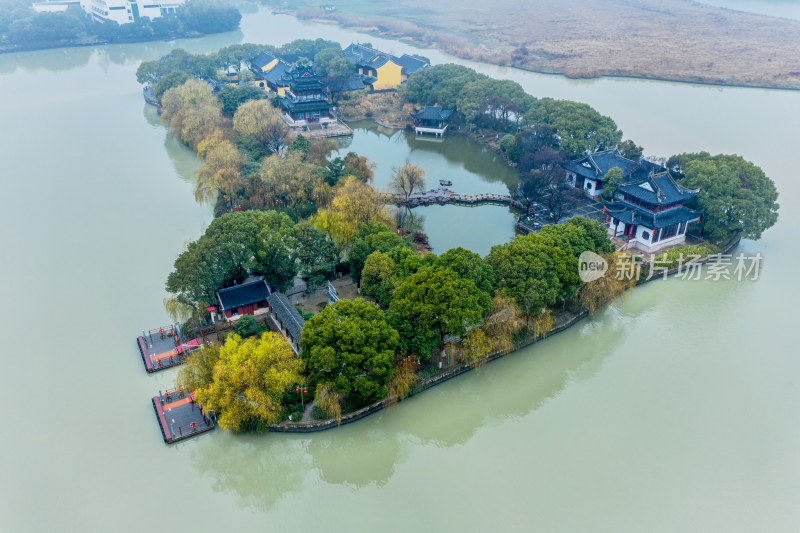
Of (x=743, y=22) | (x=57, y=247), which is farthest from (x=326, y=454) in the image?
(x=743, y=22)

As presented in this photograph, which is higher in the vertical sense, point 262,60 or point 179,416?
point 262,60

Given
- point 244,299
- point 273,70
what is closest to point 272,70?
point 273,70

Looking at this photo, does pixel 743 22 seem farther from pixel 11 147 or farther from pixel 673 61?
pixel 11 147

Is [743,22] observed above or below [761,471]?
above

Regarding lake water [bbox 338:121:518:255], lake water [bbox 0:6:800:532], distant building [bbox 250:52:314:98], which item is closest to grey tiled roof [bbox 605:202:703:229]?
lake water [bbox 0:6:800:532]

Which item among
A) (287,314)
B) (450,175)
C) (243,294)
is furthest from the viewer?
(450,175)

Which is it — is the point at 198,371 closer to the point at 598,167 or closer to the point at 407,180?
the point at 407,180

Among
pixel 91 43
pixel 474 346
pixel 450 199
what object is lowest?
pixel 450 199
